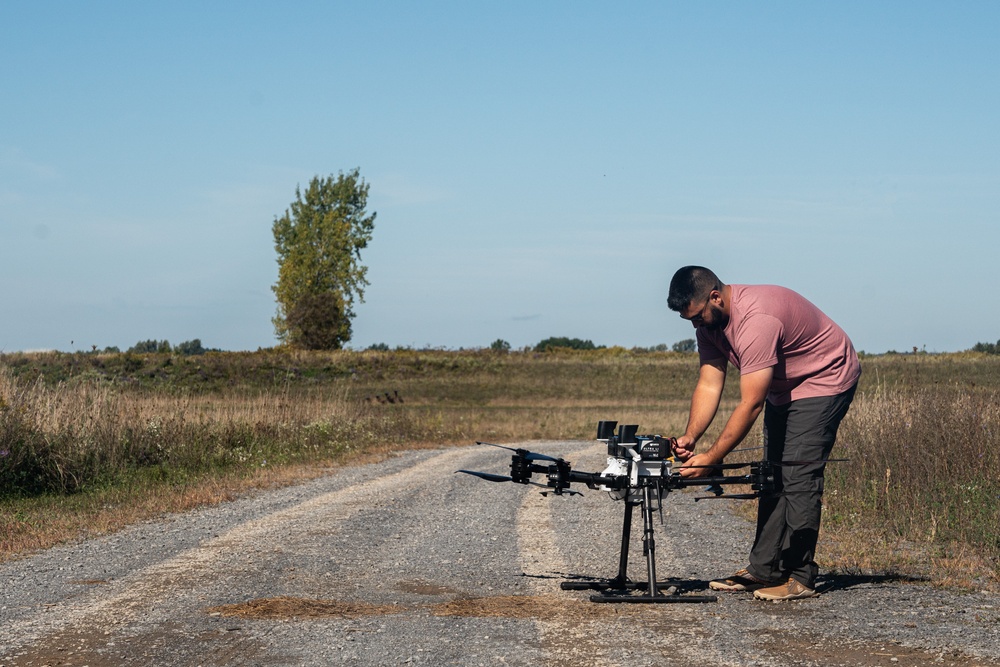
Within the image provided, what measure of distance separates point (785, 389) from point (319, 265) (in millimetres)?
69277

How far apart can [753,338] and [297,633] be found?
3.56m

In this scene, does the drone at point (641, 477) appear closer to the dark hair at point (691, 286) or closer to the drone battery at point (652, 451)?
the drone battery at point (652, 451)

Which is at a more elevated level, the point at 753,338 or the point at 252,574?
the point at 753,338

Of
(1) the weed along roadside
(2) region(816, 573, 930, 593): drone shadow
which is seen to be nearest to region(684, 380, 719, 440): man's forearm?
(2) region(816, 573, 930, 593): drone shadow

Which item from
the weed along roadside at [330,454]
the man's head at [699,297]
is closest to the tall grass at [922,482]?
the weed along roadside at [330,454]

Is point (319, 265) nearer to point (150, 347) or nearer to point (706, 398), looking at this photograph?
point (150, 347)

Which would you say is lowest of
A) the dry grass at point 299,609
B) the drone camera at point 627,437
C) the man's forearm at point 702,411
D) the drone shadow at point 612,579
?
the dry grass at point 299,609

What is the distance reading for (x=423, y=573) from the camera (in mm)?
9008

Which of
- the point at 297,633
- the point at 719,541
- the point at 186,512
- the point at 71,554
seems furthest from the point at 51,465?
the point at 297,633

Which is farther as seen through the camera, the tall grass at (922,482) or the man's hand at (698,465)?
the tall grass at (922,482)

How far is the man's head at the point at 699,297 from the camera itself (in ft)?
24.6

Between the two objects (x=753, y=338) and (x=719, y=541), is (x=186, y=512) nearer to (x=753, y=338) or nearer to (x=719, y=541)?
(x=719, y=541)

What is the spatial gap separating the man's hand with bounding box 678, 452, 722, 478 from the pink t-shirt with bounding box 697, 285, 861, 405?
2.14 ft

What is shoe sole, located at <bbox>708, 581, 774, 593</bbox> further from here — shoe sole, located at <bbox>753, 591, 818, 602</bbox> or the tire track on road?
the tire track on road
